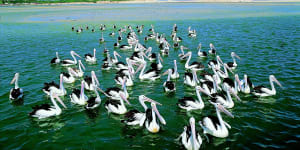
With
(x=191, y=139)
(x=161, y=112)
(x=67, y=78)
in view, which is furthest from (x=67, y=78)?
(x=191, y=139)

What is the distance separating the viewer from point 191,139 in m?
8.21

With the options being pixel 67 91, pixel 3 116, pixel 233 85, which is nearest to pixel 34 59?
pixel 67 91

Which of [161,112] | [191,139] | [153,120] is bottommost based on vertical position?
[161,112]

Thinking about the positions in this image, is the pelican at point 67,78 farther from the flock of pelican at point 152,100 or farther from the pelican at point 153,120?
the pelican at point 153,120

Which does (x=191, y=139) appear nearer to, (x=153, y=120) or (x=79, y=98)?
(x=153, y=120)

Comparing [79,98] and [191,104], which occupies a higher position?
[191,104]

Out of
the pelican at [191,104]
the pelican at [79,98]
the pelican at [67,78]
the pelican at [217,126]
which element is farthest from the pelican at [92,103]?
the pelican at [217,126]

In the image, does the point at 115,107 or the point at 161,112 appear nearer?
the point at 115,107

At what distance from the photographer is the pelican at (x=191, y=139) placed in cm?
798

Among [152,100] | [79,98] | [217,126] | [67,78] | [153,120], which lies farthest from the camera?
[67,78]

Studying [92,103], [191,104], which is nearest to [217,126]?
[191,104]

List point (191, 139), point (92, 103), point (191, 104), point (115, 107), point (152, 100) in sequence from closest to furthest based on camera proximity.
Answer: point (191, 139) < point (152, 100) < point (115, 107) < point (191, 104) < point (92, 103)

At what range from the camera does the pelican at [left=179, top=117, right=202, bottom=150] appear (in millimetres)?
7985

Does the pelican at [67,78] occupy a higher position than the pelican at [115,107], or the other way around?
the pelican at [67,78]
